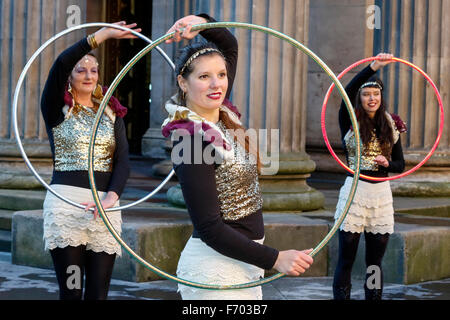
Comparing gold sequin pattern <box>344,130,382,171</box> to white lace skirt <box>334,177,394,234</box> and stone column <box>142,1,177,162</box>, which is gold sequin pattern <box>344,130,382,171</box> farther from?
stone column <box>142,1,177,162</box>

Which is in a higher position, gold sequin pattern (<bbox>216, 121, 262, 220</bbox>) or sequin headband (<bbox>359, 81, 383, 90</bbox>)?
sequin headband (<bbox>359, 81, 383, 90</bbox>)

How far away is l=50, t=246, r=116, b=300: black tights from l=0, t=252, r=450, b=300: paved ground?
1900 mm

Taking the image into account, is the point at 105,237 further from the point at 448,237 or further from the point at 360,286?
the point at 448,237

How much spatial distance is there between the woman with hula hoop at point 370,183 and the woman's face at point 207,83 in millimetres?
3157

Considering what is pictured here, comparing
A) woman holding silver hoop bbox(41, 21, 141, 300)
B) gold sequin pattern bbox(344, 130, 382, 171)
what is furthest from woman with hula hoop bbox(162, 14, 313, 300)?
gold sequin pattern bbox(344, 130, 382, 171)

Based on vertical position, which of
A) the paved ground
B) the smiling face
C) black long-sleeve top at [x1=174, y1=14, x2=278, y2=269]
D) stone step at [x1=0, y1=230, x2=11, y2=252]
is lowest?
the paved ground

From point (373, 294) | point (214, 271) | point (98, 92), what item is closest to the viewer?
point (214, 271)

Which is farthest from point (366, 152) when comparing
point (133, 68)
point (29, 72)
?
point (133, 68)

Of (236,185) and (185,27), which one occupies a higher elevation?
(185,27)

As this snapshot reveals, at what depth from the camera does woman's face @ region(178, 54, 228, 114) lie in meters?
3.73

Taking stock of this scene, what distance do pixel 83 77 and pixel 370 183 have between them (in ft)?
8.87

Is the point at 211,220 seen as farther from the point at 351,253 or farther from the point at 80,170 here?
the point at 351,253

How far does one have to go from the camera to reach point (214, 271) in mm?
3699

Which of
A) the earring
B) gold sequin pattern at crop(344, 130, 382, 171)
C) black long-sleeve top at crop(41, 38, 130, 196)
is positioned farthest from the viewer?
gold sequin pattern at crop(344, 130, 382, 171)
